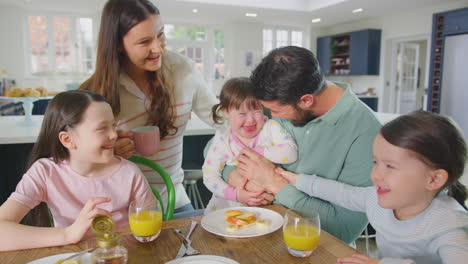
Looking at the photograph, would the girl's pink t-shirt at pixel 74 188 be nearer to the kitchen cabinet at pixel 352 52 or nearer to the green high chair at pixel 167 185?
the green high chair at pixel 167 185

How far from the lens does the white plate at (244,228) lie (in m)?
1.08

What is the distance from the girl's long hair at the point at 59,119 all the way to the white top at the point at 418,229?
0.94 metres

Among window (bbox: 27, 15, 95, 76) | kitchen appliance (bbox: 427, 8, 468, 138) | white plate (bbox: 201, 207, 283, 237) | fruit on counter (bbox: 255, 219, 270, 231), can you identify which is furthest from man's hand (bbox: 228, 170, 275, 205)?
window (bbox: 27, 15, 95, 76)

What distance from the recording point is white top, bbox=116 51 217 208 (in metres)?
1.69

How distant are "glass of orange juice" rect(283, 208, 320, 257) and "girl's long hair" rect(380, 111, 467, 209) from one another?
334 mm

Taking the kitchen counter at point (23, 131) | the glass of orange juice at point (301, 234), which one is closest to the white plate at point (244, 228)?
the glass of orange juice at point (301, 234)

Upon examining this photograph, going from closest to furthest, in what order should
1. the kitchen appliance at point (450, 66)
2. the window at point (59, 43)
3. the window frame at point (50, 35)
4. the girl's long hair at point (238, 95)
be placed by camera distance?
the girl's long hair at point (238, 95) < the kitchen appliance at point (450, 66) < the window frame at point (50, 35) < the window at point (59, 43)

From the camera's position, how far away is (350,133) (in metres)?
1.38

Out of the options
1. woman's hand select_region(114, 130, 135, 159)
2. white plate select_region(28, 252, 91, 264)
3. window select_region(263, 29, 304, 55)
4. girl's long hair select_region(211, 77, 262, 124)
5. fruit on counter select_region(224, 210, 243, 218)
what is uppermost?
window select_region(263, 29, 304, 55)

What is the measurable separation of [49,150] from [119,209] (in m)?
0.34

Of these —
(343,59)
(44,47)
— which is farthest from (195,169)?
(343,59)

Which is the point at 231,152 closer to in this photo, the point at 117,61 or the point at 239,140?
the point at 239,140

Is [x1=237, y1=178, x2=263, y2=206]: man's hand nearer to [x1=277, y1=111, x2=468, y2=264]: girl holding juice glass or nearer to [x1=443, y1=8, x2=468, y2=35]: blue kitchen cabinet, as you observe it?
[x1=277, y1=111, x2=468, y2=264]: girl holding juice glass

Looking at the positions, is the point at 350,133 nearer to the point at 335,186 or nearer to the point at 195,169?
the point at 335,186
